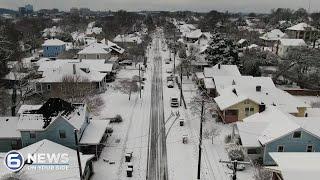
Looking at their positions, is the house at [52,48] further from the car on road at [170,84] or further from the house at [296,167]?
the house at [296,167]

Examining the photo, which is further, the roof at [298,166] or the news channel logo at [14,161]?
the news channel logo at [14,161]

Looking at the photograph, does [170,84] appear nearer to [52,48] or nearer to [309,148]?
[309,148]

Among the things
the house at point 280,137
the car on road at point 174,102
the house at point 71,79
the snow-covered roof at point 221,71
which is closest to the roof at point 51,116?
the house at point 71,79

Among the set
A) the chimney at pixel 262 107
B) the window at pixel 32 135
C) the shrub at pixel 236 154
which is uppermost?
the chimney at pixel 262 107

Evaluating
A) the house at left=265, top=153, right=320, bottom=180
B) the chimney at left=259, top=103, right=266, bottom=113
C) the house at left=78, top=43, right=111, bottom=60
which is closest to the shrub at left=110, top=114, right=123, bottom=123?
the chimney at left=259, top=103, right=266, bottom=113

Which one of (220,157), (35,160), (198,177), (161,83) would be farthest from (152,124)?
(161,83)

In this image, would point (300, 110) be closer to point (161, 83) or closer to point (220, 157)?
point (220, 157)

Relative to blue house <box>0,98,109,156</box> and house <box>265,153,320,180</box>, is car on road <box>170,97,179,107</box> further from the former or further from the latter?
house <box>265,153,320,180</box>
